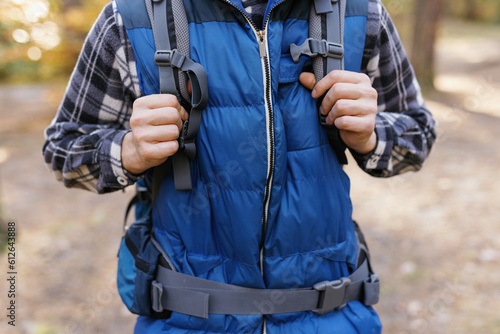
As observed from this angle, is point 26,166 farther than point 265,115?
Yes

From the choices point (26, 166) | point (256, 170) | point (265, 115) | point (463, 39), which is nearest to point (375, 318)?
point (256, 170)

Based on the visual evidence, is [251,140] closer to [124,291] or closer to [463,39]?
[124,291]

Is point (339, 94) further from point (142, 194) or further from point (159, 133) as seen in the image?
point (142, 194)

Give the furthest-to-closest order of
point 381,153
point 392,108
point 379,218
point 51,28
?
1. point 51,28
2. point 379,218
3. point 392,108
4. point 381,153

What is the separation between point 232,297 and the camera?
134cm

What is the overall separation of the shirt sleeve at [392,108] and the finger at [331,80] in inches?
7.3

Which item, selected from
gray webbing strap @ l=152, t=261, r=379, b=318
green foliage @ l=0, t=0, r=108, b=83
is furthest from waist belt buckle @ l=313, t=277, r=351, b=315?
green foliage @ l=0, t=0, r=108, b=83

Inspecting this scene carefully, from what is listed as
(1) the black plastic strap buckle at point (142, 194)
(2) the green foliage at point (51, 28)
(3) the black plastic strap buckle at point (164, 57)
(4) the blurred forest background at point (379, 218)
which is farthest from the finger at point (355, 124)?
(2) the green foliage at point (51, 28)

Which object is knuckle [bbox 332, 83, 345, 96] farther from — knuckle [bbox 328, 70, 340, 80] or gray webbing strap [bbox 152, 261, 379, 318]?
gray webbing strap [bbox 152, 261, 379, 318]

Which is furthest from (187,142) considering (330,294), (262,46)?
(330,294)

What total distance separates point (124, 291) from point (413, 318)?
2.84 meters

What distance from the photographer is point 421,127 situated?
5.26 ft

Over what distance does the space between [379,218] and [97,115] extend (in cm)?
414

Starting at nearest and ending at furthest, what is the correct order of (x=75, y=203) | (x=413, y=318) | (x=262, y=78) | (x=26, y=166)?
(x=262, y=78) < (x=413, y=318) < (x=75, y=203) < (x=26, y=166)
